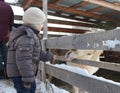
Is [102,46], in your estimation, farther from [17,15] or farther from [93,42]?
[17,15]

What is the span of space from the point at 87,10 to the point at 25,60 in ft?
17.4

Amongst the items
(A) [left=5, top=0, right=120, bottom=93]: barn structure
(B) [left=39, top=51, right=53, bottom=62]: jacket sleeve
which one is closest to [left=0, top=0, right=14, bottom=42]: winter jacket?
(A) [left=5, top=0, right=120, bottom=93]: barn structure

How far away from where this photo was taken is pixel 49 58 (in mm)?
3916

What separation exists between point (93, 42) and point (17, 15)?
449 centimetres

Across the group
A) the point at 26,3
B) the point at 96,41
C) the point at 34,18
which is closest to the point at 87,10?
the point at 26,3

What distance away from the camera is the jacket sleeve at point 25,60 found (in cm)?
325

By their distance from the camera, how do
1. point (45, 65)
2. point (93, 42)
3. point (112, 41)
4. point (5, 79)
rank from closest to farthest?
point (112, 41) → point (93, 42) → point (45, 65) → point (5, 79)

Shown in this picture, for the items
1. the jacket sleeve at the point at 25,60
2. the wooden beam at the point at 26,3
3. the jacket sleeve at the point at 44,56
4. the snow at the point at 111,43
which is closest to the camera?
the snow at the point at 111,43

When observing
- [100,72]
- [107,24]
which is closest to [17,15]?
[107,24]

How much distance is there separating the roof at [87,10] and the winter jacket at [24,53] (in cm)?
380

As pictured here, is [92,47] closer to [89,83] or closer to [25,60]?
[89,83]

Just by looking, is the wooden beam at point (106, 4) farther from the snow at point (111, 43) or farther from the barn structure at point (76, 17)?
the snow at point (111, 43)

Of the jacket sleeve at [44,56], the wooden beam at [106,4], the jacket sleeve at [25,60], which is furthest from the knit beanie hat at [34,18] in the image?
the wooden beam at [106,4]

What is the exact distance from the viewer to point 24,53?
325 centimetres
